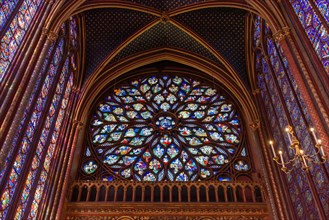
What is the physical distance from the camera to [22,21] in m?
9.70

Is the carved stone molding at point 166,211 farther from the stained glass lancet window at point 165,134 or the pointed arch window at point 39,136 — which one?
the pointed arch window at point 39,136

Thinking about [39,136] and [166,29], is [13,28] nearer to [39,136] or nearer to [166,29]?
[39,136]

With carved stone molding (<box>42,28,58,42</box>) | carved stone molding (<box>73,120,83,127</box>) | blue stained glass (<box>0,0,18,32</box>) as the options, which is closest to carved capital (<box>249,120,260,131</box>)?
carved stone molding (<box>73,120,83,127</box>)

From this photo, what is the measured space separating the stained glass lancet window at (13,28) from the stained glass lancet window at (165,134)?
19.1 ft

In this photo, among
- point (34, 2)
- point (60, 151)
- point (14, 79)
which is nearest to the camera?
point (14, 79)

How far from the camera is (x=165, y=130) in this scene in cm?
1506

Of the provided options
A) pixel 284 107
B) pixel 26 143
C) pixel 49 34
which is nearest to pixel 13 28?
pixel 49 34

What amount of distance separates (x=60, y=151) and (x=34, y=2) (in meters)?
4.58

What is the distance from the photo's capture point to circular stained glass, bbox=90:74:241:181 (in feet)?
45.4

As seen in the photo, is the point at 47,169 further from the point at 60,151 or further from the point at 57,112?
the point at 57,112

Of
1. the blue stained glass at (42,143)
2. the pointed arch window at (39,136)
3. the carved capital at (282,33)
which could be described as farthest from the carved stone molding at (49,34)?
the carved capital at (282,33)

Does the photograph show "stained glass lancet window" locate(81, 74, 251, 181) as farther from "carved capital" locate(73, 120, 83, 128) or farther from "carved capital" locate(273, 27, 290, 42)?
"carved capital" locate(273, 27, 290, 42)

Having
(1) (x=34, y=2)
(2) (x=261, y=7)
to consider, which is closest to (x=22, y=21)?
(1) (x=34, y=2)

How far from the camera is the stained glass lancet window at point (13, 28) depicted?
8.63m
